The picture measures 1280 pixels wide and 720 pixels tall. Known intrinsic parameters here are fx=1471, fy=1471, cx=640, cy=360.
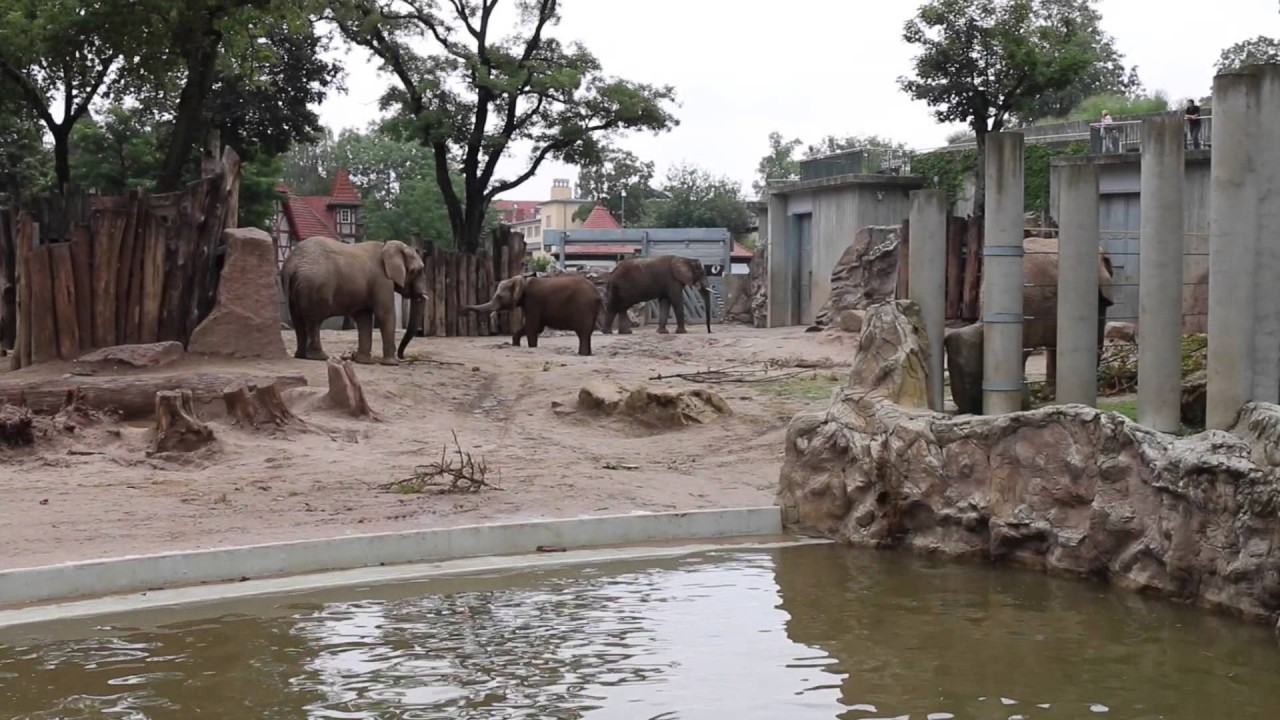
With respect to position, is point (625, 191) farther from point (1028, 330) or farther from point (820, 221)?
point (1028, 330)

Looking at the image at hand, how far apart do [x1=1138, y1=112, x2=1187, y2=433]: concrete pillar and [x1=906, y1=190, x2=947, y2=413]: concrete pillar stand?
5.95ft

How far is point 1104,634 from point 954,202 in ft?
87.5

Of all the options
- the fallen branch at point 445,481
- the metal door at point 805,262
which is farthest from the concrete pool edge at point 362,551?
the metal door at point 805,262

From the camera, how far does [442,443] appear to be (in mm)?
12836

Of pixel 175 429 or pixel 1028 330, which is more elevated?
pixel 1028 330

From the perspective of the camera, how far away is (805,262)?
34.8 metres

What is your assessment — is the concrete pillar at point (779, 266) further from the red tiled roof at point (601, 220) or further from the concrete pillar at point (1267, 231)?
the red tiled roof at point (601, 220)

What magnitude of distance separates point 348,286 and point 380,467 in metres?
6.26

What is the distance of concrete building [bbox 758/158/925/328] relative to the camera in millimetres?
32438

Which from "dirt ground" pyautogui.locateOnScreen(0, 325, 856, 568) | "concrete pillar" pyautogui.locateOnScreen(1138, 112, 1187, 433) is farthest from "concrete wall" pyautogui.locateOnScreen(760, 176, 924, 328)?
"concrete pillar" pyautogui.locateOnScreen(1138, 112, 1187, 433)

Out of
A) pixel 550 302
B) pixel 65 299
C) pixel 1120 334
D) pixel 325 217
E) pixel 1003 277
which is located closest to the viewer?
pixel 1003 277

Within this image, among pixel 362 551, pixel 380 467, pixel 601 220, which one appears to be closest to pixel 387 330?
pixel 380 467

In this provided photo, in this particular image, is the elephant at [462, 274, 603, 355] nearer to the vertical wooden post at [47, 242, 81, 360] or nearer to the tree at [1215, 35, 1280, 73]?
the vertical wooden post at [47, 242, 81, 360]

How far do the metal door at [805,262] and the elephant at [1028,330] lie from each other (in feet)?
70.5
